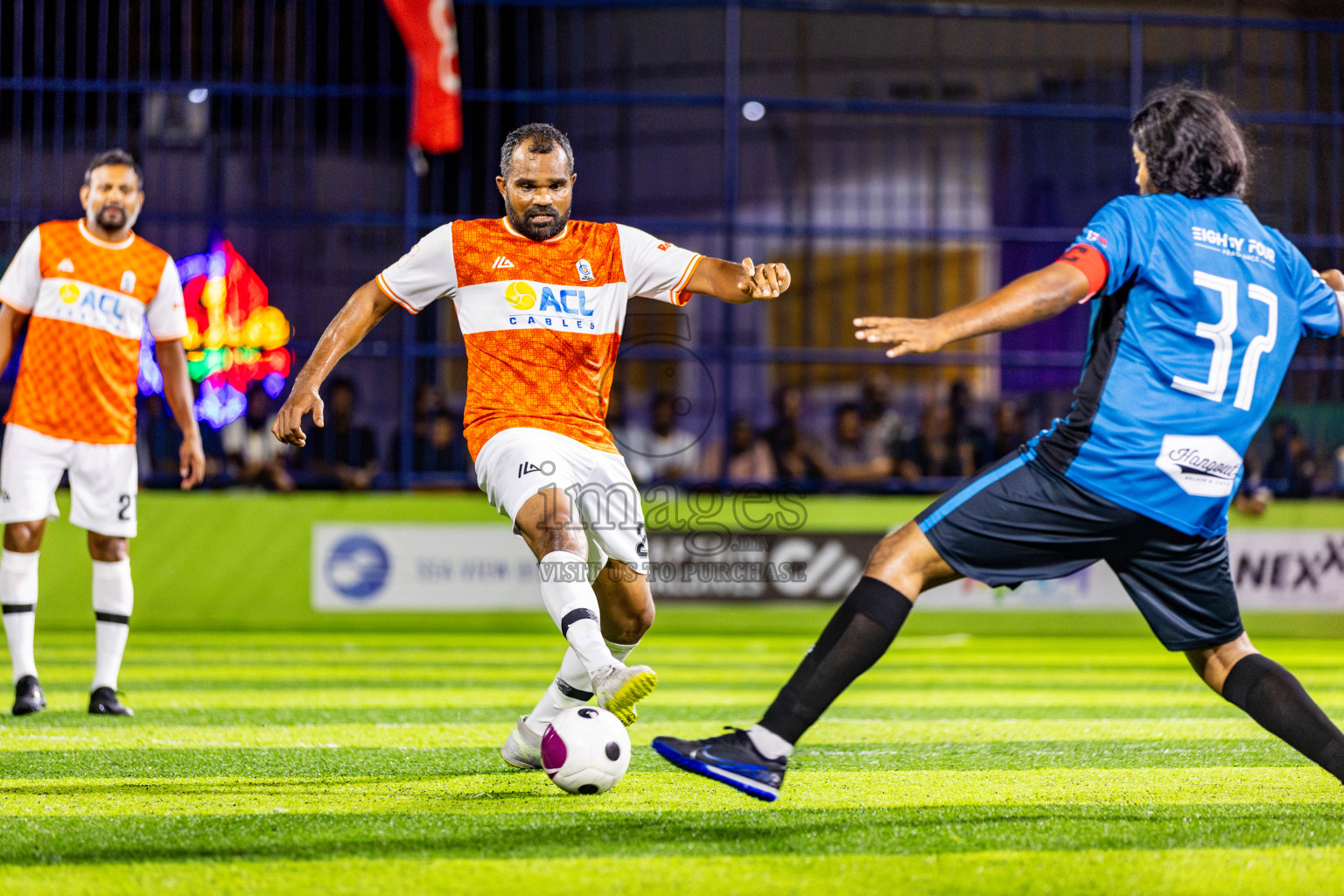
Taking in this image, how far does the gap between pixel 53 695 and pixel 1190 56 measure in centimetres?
1426

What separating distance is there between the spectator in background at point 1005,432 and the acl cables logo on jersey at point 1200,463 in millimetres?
8224

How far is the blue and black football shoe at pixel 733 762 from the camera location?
3402 millimetres

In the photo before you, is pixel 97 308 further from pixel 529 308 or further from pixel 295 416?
pixel 529 308

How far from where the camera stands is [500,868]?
3.20 m

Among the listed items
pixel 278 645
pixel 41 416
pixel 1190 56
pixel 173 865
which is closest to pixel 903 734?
pixel 173 865

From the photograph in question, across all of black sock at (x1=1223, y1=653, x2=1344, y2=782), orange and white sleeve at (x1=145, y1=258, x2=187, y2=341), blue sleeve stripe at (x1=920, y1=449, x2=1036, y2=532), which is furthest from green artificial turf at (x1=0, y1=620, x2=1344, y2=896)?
orange and white sleeve at (x1=145, y1=258, x2=187, y2=341)

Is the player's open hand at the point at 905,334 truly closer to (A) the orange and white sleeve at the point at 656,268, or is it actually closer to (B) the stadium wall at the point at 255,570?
(A) the orange and white sleeve at the point at 656,268

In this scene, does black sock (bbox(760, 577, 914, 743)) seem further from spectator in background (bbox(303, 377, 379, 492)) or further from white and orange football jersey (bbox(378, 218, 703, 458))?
spectator in background (bbox(303, 377, 379, 492))

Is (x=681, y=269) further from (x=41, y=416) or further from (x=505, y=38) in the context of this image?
(x=505, y=38)

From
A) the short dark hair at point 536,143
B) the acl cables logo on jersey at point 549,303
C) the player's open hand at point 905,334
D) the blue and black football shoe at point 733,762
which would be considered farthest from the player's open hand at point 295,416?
the player's open hand at point 905,334

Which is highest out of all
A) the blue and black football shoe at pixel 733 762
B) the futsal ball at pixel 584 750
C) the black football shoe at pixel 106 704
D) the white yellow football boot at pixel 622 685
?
the white yellow football boot at pixel 622 685

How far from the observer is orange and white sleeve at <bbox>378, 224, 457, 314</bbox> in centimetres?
466

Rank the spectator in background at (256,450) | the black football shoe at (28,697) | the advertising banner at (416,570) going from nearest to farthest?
the black football shoe at (28,697)
the advertising banner at (416,570)
the spectator in background at (256,450)

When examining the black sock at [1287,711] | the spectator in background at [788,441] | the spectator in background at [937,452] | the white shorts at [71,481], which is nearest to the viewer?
the black sock at [1287,711]
